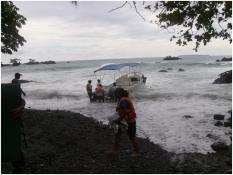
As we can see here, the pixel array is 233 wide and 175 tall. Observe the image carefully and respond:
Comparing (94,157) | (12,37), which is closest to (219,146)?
(94,157)

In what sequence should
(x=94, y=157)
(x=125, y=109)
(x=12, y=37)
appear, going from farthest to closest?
(x=12, y=37), (x=94, y=157), (x=125, y=109)

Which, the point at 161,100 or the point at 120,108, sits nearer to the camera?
the point at 120,108

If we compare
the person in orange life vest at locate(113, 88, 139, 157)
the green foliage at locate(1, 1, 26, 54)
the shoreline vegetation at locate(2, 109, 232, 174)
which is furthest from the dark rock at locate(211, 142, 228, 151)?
the green foliage at locate(1, 1, 26, 54)

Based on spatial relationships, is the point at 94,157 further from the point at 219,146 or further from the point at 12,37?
the point at 12,37

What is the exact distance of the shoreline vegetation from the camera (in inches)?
381

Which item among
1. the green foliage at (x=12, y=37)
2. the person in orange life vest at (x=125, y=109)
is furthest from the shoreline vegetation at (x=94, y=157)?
the green foliage at (x=12, y=37)

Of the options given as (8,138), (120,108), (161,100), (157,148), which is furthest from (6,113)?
(161,100)

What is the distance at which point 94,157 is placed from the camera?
11.1 meters

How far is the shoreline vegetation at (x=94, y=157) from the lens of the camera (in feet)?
31.7

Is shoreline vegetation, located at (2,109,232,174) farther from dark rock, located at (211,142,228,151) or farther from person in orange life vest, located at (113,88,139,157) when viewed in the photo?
person in orange life vest, located at (113,88,139,157)

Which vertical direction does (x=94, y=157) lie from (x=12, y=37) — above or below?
below

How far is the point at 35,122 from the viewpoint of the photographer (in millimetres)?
15523

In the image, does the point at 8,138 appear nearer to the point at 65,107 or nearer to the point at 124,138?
the point at 124,138

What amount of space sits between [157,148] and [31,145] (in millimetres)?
4130
